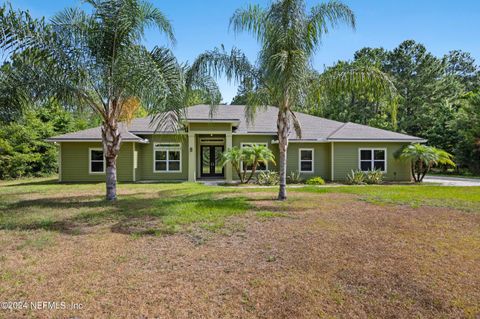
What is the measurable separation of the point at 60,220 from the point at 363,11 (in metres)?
11.0

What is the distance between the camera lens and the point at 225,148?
1770cm

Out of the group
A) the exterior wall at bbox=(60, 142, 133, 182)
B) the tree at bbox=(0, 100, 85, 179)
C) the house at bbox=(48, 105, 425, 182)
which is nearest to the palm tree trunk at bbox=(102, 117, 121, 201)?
the house at bbox=(48, 105, 425, 182)

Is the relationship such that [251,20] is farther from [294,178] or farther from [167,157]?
[167,157]

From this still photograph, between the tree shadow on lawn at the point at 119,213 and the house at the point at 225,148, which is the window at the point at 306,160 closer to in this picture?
the house at the point at 225,148

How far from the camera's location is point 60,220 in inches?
281

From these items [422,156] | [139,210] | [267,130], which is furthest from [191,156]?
[422,156]

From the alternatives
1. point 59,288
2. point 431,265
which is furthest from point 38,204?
point 431,265

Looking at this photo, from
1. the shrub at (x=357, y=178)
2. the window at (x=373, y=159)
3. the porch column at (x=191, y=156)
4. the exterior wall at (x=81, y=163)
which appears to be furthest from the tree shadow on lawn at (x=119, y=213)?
the window at (x=373, y=159)

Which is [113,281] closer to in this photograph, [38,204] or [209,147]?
[38,204]

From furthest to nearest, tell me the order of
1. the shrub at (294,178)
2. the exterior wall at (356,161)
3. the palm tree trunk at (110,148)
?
the exterior wall at (356,161) < the shrub at (294,178) < the palm tree trunk at (110,148)

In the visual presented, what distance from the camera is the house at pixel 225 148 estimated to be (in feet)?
55.4

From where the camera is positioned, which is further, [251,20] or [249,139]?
[249,139]

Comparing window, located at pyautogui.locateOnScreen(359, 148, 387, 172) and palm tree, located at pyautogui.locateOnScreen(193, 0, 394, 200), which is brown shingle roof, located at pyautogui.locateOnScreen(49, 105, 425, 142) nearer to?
window, located at pyautogui.locateOnScreen(359, 148, 387, 172)

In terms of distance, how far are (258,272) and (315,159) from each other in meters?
14.9
